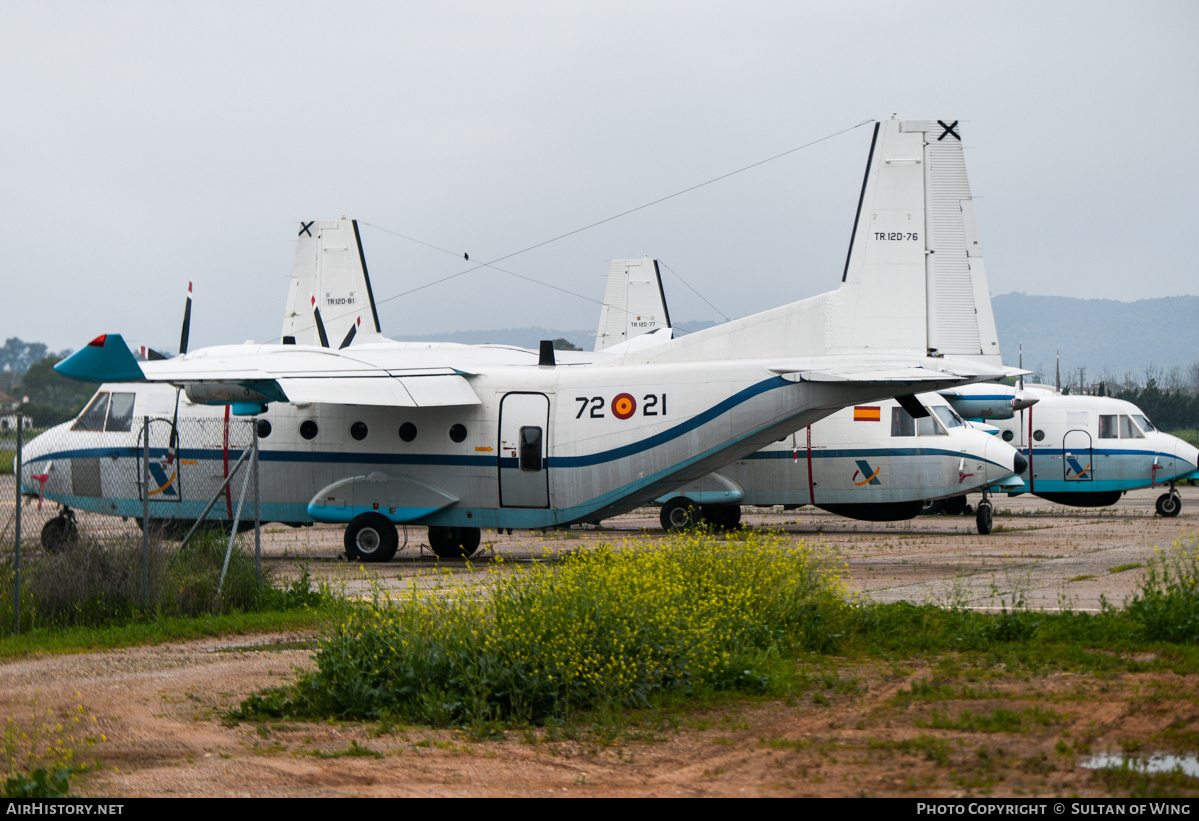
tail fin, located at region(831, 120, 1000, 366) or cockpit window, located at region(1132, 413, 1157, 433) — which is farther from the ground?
tail fin, located at region(831, 120, 1000, 366)

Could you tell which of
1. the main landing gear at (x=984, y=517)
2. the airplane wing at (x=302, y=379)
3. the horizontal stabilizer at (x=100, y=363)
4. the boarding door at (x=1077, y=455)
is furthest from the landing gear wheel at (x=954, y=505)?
the horizontal stabilizer at (x=100, y=363)

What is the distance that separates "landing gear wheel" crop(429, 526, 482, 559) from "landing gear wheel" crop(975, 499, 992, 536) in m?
11.2

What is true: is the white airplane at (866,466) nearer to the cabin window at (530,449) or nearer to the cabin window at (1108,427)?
the cabin window at (530,449)

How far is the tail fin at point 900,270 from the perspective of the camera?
17172 millimetres

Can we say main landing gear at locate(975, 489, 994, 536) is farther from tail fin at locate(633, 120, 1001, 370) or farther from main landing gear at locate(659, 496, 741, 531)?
tail fin at locate(633, 120, 1001, 370)

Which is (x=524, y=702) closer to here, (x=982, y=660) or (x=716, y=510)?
(x=982, y=660)

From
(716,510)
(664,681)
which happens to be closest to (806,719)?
(664,681)

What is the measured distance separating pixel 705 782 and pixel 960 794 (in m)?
1.41

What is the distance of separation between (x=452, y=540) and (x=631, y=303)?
24.3 metres

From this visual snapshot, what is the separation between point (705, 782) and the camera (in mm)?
6410

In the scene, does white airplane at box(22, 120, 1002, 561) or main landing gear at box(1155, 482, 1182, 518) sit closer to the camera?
white airplane at box(22, 120, 1002, 561)

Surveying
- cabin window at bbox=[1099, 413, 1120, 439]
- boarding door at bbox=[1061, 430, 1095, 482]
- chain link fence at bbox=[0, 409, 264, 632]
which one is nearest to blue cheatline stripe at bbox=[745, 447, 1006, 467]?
boarding door at bbox=[1061, 430, 1095, 482]

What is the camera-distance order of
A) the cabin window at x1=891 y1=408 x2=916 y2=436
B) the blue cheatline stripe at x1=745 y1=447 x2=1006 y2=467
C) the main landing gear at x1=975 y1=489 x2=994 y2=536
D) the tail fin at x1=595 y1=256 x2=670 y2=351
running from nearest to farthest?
the blue cheatline stripe at x1=745 y1=447 x2=1006 y2=467, the cabin window at x1=891 y1=408 x2=916 y2=436, the main landing gear at x1=975 y1=489 x2=994 y2=536, the tail fin at x1=595 y1=256 x2=670 y2=351

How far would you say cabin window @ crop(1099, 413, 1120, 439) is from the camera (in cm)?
2948
